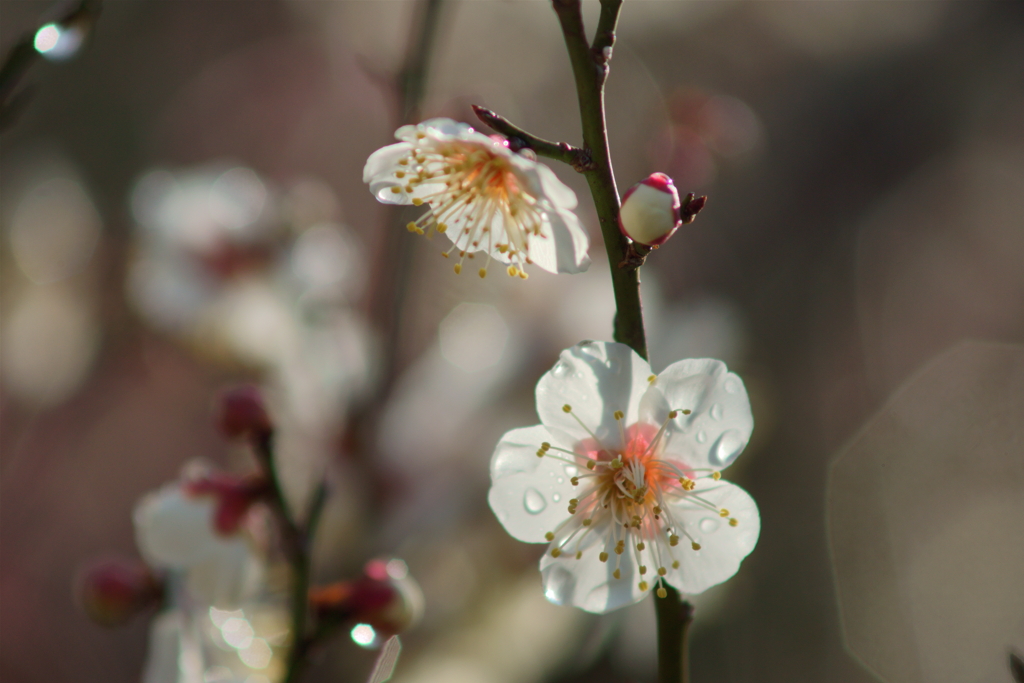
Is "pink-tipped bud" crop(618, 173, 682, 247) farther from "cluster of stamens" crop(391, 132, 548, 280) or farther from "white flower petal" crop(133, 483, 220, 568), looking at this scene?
"white flower petal" crop(133, 483, 220, 568)

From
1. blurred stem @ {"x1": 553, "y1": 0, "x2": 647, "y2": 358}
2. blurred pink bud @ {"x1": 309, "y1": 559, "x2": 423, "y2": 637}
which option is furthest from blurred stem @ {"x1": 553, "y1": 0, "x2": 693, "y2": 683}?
blurred pink bud @ {"x1": 309, "y1": 559, "x2": 423, "y2": 637}

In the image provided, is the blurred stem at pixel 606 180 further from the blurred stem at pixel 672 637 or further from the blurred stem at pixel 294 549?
the blurred stem at pixel 294 549

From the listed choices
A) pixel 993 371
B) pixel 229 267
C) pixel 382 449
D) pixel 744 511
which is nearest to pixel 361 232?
pixel 229 267

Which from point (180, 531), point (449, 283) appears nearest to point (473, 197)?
point (180, 531)

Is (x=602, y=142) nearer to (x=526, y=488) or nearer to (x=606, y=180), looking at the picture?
(x=606, y=180)

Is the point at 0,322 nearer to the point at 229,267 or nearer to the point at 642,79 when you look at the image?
the point at 229,267

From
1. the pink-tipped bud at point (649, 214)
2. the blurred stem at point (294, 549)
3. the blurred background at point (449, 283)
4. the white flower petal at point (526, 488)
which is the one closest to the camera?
the pink-tipped bud at point (649, 214)

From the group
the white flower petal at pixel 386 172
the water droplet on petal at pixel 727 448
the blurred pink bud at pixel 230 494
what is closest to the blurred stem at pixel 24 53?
the white flower petal at pixel 386 172
